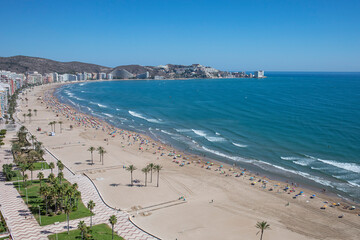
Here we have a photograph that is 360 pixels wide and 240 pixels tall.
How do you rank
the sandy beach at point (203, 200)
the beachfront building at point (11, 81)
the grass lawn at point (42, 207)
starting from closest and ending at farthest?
the grass lawn at point (42, 207) → the sandy beach at point (203, 200) → the beachfront building at point (11, 81)

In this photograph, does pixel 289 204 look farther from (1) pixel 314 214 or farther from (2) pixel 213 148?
(2) pixel 213 148

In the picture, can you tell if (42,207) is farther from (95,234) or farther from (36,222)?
(95,234)

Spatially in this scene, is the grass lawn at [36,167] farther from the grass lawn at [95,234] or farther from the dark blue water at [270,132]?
the dark blue water at [270,132]

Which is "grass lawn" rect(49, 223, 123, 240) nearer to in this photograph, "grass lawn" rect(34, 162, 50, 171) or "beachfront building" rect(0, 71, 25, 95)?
"grass lawn" rect(34, 162, 50, 171)

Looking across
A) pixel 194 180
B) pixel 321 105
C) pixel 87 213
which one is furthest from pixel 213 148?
pixel 321 105

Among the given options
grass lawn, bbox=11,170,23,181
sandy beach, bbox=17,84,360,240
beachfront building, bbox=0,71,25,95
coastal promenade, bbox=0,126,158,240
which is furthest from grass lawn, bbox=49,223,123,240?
beachfront building, bbox=0,71,25,95


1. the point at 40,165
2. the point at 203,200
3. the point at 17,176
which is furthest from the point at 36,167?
the point at 203,200

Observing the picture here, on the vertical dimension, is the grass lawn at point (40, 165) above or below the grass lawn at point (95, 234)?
above

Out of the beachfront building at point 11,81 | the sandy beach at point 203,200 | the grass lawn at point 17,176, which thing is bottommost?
the sandy beach at point 203,200

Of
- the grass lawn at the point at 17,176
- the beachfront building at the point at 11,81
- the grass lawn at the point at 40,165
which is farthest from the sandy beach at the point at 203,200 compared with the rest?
the beachfront building at the point at 11,81
